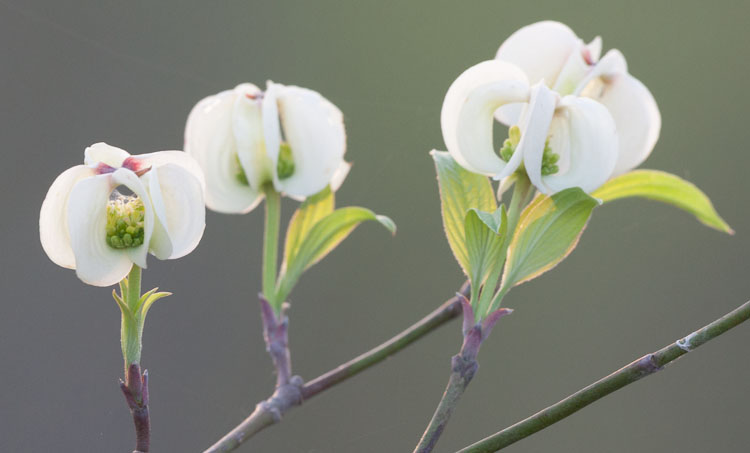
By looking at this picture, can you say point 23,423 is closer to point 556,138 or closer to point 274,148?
point 274,148

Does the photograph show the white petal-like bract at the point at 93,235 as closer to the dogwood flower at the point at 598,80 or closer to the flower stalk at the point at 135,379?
the flower stalk at the point at 135,379

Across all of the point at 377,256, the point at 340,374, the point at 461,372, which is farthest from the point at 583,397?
the point at 377,256

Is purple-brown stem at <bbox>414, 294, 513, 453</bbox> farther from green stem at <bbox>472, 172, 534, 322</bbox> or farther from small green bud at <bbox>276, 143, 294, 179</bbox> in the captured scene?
small green bud at <bbox>276, 143, 294, 179</bbox>

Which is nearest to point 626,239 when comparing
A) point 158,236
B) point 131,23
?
point 131,23

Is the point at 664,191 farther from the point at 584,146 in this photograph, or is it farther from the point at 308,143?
the point at 308,143

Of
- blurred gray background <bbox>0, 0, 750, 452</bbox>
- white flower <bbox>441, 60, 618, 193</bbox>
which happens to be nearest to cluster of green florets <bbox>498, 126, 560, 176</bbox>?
white flower <bbox>441, 60, 618, 193</bbox>

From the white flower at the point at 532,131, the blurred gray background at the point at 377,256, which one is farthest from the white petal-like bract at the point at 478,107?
the blurred gray background at the point at 377,256
